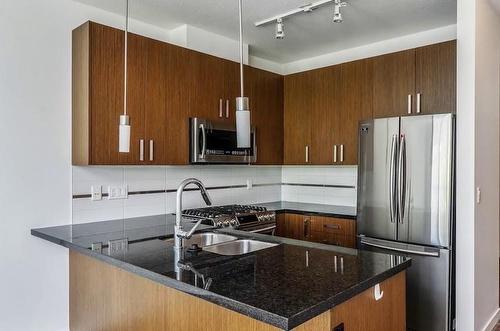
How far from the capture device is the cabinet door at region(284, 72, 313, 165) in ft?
12.9

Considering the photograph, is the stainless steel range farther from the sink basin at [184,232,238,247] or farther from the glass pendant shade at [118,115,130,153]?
the glass pendant shade at [118,115,130,153]

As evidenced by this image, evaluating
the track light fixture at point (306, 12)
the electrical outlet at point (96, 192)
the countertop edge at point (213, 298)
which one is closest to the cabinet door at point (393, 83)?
the track light fixture at point (306, 12)

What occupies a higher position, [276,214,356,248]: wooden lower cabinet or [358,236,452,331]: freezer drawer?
[276,214,356,248]: wooden lower cabinet

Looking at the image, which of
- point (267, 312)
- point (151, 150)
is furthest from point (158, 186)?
point (267, 312)

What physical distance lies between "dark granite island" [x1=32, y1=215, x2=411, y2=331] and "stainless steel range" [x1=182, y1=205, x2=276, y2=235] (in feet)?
2.00

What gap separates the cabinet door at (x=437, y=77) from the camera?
2957mm

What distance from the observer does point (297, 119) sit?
13.1 feet

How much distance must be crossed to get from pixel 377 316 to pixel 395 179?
1565 millimetres

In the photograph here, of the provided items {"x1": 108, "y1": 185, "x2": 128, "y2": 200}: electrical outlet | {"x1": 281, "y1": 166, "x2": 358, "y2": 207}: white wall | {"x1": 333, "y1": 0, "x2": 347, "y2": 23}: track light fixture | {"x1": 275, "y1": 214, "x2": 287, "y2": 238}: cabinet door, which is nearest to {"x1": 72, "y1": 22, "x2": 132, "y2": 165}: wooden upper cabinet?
{"x1": 108, "y1": 185, "x2": 128, "y2": 200}: electrical outlet

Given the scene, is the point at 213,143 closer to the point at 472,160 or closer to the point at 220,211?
the point at 220,211

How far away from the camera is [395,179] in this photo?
2939 mm

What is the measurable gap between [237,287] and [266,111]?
2.73 metres

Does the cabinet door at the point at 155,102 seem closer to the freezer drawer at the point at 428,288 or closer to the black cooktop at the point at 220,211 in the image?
the black cooktop at the point at 220,211

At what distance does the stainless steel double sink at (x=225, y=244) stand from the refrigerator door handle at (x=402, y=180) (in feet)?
4.17
